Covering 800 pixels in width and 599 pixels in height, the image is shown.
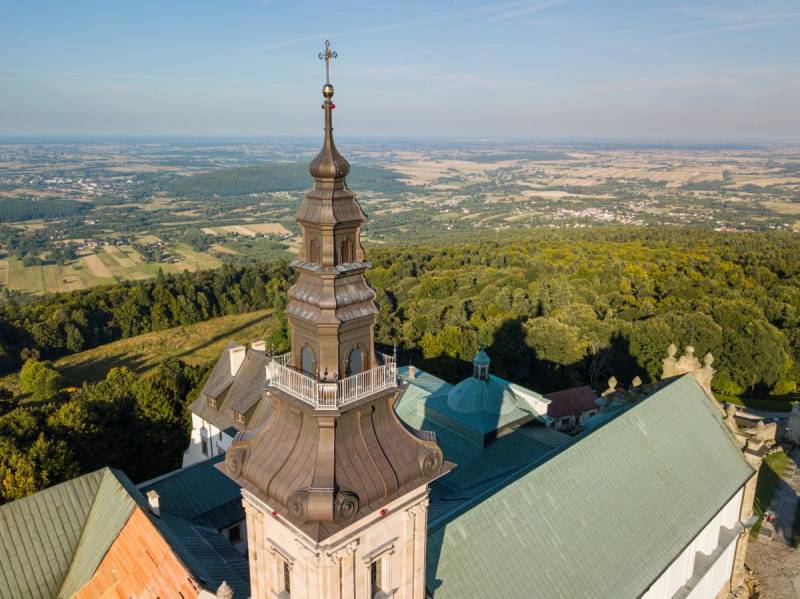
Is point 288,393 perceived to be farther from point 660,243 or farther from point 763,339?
point 660,243

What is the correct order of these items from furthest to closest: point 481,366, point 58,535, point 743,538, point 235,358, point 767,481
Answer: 1. point 767,481
2. point 235,358
3. point 481,366
4. point 743,538
5. point 58,535

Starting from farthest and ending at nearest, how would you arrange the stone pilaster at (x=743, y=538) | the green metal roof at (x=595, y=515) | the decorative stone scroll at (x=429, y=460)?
the stone pilaster at (x=743, y=538), the green metal roof at (x=595, y=515), the decorative stone scroll at (x=429, y=460)

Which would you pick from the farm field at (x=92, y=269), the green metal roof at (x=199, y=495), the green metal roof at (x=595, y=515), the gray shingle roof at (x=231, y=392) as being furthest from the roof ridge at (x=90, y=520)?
the farm field at (x=92, y=269)

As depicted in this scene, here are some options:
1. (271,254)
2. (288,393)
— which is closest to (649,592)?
(288,393)

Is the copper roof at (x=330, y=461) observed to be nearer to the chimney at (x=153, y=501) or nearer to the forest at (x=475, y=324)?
the chimney at (x=153, y=501)

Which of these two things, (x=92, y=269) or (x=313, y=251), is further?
(x=92, y=269)

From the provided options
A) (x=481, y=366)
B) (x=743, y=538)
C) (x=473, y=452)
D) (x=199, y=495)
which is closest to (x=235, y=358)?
(x=199, y=495)

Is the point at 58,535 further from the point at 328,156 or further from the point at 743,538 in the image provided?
the point at 743,538
